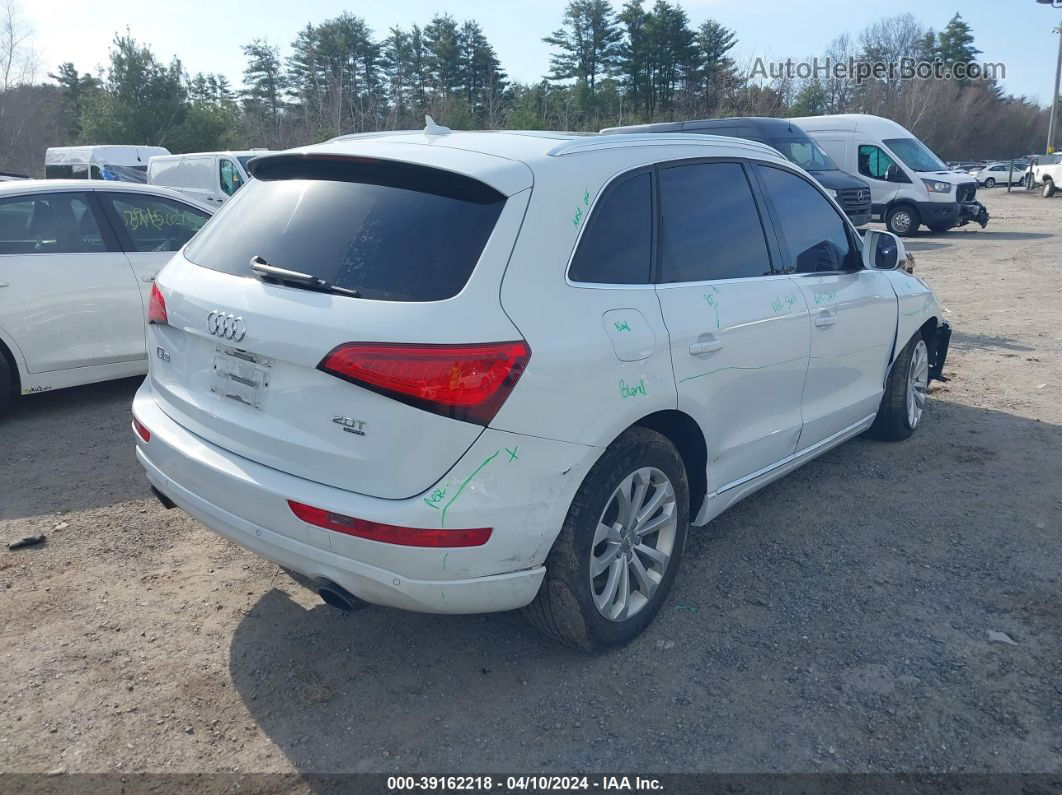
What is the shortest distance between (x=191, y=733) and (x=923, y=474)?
4.17 metres

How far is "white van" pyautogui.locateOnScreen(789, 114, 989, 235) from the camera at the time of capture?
19.7 meters

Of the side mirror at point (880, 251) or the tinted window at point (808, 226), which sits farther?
the side mirror at point (880, 251)

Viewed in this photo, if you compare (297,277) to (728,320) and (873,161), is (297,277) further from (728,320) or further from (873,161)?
(873,161)

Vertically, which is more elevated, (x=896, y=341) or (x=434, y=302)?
(x=434, y=302)

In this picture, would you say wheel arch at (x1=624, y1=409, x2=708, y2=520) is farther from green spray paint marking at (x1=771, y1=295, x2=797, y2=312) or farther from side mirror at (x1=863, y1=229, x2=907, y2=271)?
side mirror at (x1=863, y1=229, x2=907, y2=271)

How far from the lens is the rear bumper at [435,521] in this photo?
2.55 metres

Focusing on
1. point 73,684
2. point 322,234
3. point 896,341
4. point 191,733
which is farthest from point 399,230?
point 896,341

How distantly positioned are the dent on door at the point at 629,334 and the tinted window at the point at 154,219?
15.4ft

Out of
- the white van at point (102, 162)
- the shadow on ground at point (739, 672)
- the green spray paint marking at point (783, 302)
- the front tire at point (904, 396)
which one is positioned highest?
the white van at point (102, 162)

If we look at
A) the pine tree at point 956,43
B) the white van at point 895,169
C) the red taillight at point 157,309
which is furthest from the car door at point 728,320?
the pine tree at point 956,43

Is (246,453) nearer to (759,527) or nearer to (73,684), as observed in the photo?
(73,684)

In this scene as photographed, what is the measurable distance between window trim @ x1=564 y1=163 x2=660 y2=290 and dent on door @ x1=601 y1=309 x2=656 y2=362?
0.11m

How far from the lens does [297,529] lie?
2676mm

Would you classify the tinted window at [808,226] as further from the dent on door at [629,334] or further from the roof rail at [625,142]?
the dent on door at [629,334]
